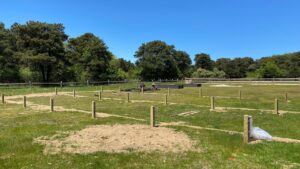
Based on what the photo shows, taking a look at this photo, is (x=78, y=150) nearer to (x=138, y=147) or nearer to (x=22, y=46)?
(x=138, y=147)

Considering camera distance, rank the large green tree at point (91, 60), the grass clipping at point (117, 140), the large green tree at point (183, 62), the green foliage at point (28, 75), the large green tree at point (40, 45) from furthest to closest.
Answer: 1. the large green tree at point (183, 62)
2. the large green tree at point (91, 60)
3. the green foliage at point (28, 75)
4. the large green tree at point (40, 45)
5. the grass clipping at point (117, 140)

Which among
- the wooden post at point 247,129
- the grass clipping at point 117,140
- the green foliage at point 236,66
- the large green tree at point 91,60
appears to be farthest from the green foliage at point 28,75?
the green foliage at point 236,66

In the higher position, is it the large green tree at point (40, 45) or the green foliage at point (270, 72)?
the large green tree at point (40, 45)

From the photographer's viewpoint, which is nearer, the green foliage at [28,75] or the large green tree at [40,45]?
the large green tree at [40,45]

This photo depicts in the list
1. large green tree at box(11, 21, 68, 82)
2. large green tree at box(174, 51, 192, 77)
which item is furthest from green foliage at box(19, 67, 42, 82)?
large green tree at box(174, 51, 192, 77)

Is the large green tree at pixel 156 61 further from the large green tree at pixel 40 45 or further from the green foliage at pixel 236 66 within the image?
the green foliage at pixel 236 66

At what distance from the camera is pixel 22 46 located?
4934cm

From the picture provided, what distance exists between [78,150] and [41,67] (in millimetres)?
44986

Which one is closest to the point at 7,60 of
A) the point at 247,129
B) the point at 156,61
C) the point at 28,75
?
the point at 28,75

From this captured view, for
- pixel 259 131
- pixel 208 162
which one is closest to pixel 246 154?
pixel 208 162

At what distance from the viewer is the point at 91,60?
56.1m

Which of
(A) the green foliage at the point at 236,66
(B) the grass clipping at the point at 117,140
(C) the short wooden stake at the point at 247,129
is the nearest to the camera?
(B) the grass clipping at the point at 117,140

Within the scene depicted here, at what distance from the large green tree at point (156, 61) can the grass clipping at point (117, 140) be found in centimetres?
6922

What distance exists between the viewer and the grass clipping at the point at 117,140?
8.31 metres
